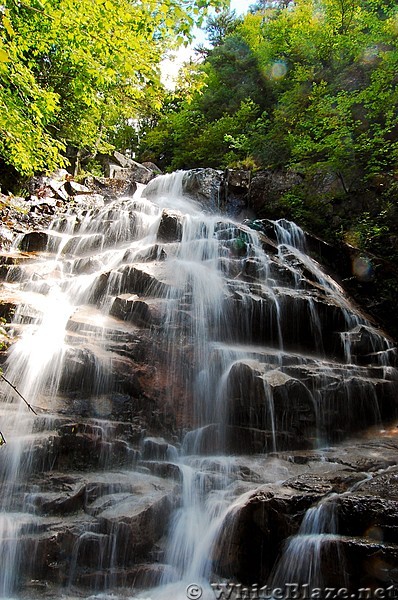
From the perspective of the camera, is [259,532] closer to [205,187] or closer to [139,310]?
[139,310]

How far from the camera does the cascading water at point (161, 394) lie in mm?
4344

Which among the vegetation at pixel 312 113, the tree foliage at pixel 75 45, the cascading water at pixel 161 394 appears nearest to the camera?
the cascading water at pixel 161 394

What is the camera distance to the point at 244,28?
22.2m

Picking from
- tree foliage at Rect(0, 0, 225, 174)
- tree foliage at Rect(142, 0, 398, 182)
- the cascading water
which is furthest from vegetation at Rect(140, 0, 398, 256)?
the cascading water

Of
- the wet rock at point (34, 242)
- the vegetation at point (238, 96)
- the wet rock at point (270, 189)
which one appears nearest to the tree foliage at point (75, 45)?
the vegetation at point (238, 96)

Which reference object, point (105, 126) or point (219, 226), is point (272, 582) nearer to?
point (219, 226)

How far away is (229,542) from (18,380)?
400cm

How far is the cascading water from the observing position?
4.34 m

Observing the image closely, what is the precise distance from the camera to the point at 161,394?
6.50m

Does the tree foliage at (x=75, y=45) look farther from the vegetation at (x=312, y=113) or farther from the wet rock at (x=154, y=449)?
the wet rock at (x=154, y=449)

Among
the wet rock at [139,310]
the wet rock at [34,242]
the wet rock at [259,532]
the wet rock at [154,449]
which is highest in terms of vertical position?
the wet rock at [34,242]

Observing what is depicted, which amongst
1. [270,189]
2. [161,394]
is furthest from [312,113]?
[161,394]

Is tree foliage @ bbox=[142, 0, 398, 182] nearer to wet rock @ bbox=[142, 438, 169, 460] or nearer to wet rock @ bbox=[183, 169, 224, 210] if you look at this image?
wet rock @ bbox=[183, 169, 224, 210]

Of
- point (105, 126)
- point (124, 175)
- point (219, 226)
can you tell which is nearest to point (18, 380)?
point (219, 226)
